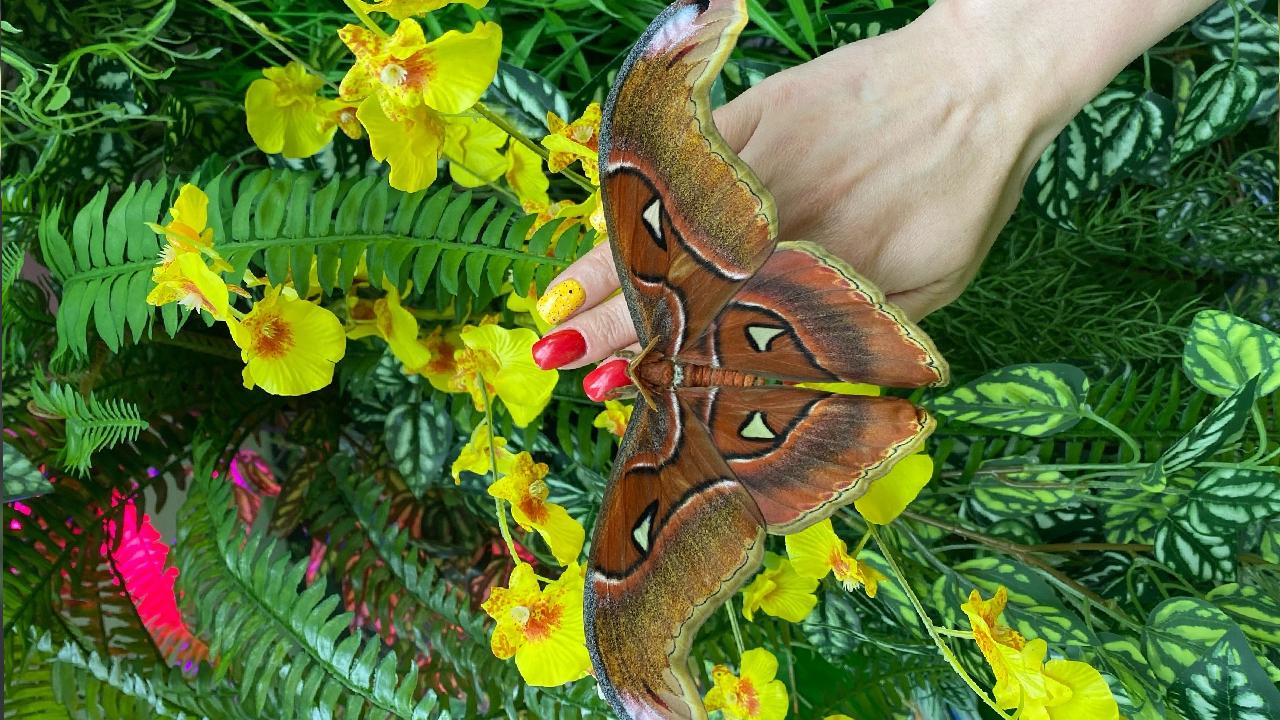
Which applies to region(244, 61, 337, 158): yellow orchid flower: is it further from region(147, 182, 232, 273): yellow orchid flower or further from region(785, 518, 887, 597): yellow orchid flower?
region(785, 518, 887, 597): yellow orchid flower

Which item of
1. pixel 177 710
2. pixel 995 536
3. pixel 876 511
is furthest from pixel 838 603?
pixel 177 710

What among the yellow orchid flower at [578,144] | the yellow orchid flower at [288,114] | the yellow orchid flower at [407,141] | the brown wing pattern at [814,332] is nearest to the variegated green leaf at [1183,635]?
the brown wing pattern at [814,332]

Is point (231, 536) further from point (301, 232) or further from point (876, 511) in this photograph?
point (876, 511)

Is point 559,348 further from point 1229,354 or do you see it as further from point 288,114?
point 1229,354

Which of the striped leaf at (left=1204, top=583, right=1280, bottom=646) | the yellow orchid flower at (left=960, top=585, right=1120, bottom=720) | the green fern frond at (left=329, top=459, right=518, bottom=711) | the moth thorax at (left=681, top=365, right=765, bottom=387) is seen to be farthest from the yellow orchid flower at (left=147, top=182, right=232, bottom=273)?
the striped leaf at (left=1204, top=583, right=1280, bottom=646)

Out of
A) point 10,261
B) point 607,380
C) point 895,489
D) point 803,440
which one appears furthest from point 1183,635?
point 10,261
